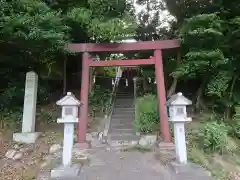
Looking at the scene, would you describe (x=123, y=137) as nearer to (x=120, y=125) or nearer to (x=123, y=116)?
(x=120, y=125)

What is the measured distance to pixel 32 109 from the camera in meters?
9.37

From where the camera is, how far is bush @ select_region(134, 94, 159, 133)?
10039 millimetres

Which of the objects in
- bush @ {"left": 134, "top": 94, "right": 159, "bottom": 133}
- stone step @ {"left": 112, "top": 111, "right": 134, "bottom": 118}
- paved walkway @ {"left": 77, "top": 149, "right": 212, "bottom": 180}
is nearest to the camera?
paved walkway @ {"left": 77, "top": 149, "right": 212, "bottom": 180}

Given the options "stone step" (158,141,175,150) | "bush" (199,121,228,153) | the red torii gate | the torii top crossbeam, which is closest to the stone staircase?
"stone step" (158,141,175,150)

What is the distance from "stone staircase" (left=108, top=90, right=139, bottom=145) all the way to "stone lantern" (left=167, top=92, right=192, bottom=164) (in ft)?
8.20

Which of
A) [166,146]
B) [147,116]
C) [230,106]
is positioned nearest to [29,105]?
[147,116]

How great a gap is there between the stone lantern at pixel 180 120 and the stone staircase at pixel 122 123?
98.4 inches

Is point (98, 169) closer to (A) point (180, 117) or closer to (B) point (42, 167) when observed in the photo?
(B) point (42, 167)

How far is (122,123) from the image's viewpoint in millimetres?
11242

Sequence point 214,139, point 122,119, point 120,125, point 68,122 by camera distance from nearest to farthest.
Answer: point 68,122 → point 214,139 → point 120,125 → point 122,119

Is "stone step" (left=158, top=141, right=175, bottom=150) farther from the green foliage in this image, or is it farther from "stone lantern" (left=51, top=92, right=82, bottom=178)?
the green foliage

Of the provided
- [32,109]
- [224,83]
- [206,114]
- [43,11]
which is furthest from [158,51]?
[32,109]

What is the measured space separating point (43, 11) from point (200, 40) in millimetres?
5777

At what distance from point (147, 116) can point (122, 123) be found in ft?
4.65
